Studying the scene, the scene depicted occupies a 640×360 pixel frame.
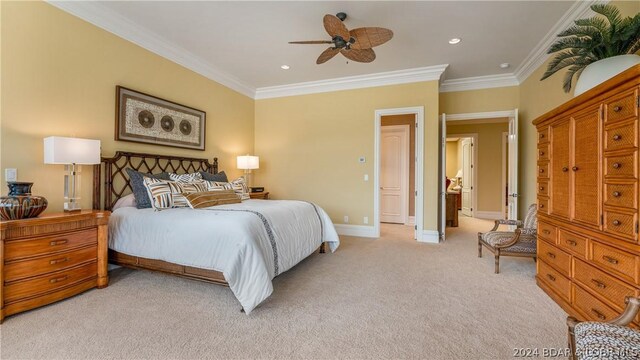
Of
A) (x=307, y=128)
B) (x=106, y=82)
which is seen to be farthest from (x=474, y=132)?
(x=106, y=82)

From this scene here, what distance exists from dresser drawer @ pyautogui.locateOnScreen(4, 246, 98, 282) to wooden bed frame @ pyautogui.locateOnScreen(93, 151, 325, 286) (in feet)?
1.18

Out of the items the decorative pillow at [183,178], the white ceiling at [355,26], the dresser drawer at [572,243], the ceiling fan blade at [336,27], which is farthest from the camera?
the decorative pillow at [183,178]

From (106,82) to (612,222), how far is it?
4.72 metres

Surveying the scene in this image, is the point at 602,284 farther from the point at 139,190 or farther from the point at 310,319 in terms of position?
the point at 139,190

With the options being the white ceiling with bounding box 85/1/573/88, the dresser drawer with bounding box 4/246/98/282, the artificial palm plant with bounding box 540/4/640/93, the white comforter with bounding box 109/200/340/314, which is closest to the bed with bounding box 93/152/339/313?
the white comforter with bounding box 109/200/340/314

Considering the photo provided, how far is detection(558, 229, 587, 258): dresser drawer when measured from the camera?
1966mm

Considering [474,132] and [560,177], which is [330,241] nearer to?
[560,177]

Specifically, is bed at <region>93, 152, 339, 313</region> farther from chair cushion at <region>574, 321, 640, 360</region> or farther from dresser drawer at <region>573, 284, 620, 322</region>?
dresser drawer at <region>573, 284, 620, 322</region>

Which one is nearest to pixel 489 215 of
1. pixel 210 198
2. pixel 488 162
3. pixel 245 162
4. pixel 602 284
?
pixel 488 162

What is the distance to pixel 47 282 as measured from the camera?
2191 mm

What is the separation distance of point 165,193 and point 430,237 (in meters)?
3.96

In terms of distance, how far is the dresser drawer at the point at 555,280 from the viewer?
84.7 inches

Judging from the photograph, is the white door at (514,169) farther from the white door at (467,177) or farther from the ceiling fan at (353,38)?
the white door at (467,177)

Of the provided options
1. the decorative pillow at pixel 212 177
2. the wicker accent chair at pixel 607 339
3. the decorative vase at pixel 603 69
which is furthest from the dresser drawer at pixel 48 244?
the decorative vase at pixel 603 69
